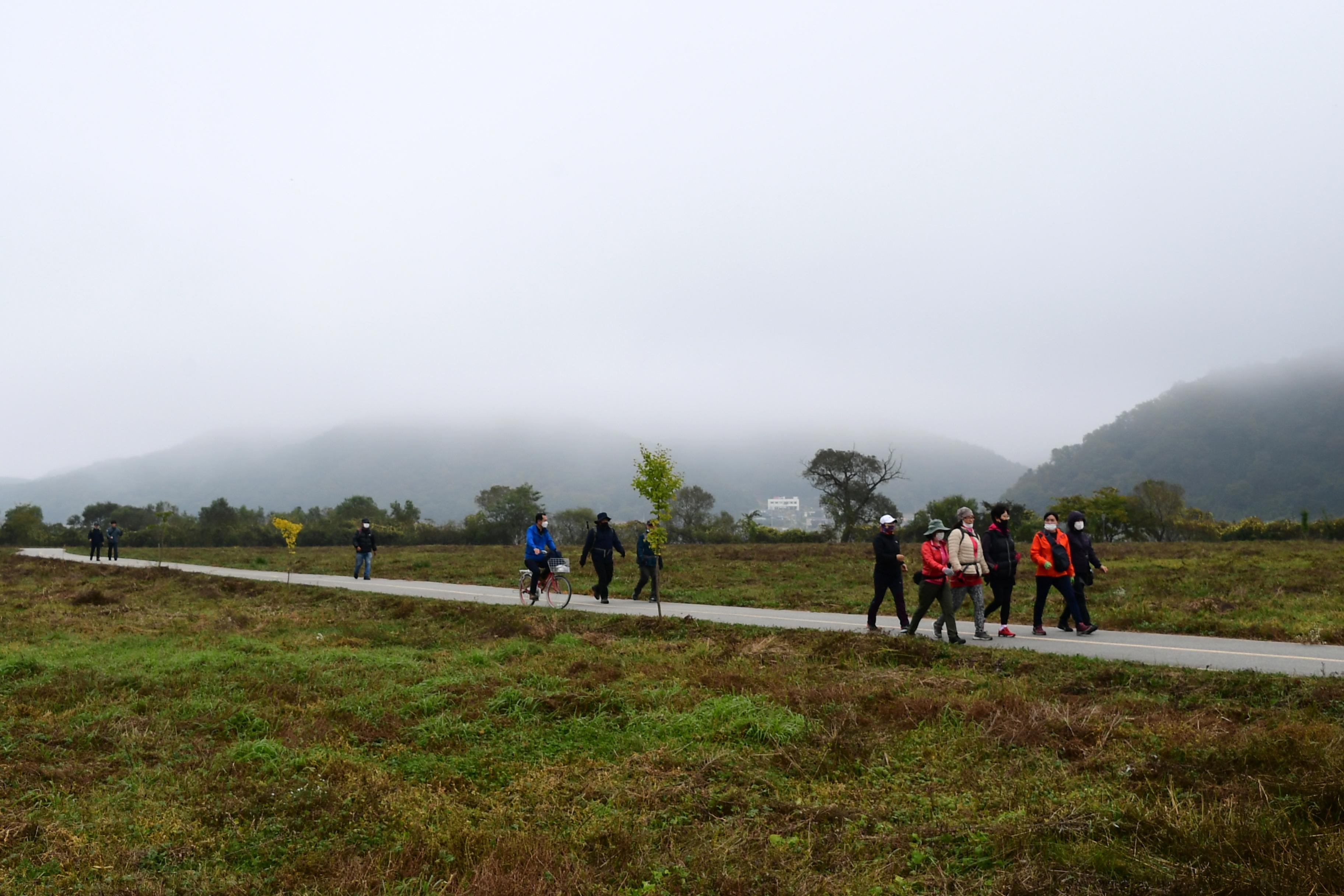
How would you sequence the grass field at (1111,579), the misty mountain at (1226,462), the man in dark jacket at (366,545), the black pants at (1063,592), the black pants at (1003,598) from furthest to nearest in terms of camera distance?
the misty mountain at (1226,462)
the man in dark jacket at (366,545)
the grass field at (1111,579)
the black pants at (1003,598)
the black pants at (1063,592)

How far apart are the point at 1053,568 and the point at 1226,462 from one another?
18928cm

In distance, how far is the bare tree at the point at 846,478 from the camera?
74.6 m

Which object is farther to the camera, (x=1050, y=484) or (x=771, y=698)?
(x=1050, y=484)

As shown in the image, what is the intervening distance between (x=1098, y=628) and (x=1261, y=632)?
2.26 meters

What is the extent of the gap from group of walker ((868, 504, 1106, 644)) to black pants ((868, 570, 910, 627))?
Answer: 0.5 inches

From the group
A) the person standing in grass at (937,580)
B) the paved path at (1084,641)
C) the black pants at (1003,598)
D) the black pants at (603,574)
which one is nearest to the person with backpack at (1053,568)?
the paved path at (1084,641)

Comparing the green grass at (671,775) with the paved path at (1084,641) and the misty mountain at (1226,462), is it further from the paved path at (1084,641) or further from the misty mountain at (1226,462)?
the misty mountain at (1226,462)

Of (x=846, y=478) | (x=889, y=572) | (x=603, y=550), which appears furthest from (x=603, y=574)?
(x=846, y=478)

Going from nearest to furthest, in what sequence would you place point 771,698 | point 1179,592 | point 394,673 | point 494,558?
point 771,698 → point 394,673 → point 1179,592 → point 494,558

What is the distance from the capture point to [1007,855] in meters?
4.99

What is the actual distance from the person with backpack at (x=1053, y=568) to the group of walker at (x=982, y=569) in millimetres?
12

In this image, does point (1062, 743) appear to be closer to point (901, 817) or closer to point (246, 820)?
point (901, 817)

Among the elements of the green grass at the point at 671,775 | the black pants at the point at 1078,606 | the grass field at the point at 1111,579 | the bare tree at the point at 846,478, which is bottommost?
the grass field at the point at 1111,579

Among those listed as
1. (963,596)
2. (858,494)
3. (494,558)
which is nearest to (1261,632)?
(963,596)
